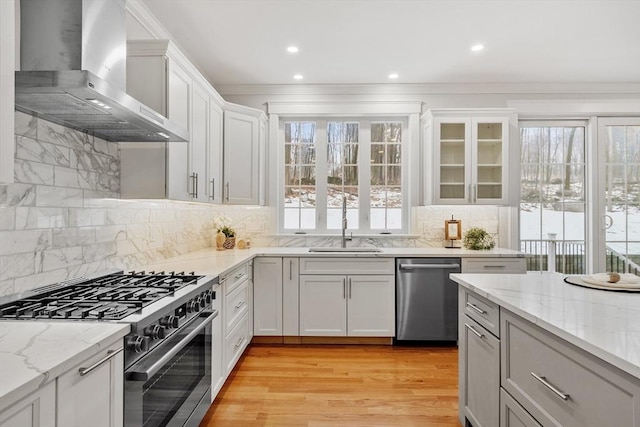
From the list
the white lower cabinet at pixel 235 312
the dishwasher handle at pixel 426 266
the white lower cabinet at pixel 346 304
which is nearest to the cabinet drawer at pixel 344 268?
the white lower cabinet at pixel 346 304

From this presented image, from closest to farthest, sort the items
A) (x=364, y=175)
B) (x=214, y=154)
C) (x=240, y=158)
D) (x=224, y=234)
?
(x=214, y=154), (x=240, y=158), (x=224, y=234), (x=364, y=175)

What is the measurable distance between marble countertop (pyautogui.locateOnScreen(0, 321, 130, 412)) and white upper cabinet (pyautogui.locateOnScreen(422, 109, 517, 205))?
11.0 ft

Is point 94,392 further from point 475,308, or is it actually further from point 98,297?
point 475,308

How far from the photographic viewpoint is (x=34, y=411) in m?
0.89

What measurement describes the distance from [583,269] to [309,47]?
12.7ft

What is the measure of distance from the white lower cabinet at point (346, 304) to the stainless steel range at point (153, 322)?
1.51 meters

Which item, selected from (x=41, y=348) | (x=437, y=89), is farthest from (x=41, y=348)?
(x=437, y=89)

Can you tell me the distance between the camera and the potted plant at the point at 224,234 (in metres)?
3.76

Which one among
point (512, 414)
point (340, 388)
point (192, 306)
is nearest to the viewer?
point (512, 414)

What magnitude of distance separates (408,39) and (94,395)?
3148 mm

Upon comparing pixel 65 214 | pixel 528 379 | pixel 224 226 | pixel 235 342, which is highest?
pixel 65 214

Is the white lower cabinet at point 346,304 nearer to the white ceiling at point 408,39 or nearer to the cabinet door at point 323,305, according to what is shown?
the cabinet door at point 323,305

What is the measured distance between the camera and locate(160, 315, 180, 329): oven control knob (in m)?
1.55

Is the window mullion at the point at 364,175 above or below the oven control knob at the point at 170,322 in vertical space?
above
